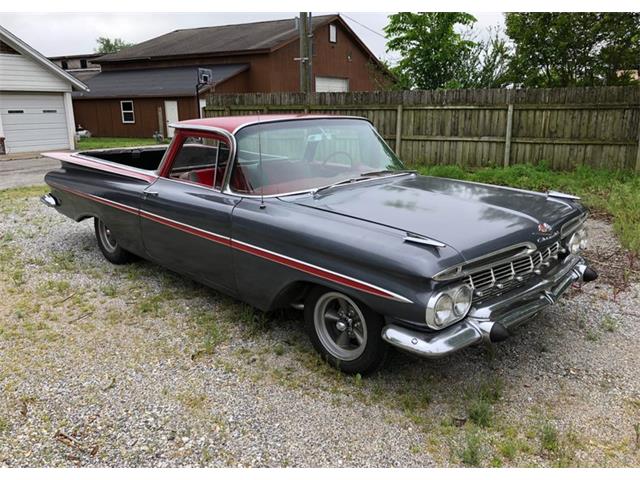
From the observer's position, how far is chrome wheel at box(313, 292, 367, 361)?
132 inches

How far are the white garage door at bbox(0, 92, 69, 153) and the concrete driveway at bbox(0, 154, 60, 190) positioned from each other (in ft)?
4.82

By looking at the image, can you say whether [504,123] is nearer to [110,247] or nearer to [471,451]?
[110,247]

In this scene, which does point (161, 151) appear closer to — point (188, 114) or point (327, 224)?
point (327, 224)

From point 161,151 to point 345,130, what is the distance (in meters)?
2.80

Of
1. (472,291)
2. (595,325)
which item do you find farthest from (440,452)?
(595,325)

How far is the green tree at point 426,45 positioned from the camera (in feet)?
71.3

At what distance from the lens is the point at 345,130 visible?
462 cm

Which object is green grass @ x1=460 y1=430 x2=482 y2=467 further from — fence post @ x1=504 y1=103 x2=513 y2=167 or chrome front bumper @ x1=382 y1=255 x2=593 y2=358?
fence post @ x1=504 y1=103 x2=513 y2=167

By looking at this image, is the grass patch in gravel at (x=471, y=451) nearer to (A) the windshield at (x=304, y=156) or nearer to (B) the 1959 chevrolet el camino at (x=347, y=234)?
(B) the 1959 chevrolet el camino at (x=347, y=234)

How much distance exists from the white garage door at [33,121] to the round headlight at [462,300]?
2055 cm

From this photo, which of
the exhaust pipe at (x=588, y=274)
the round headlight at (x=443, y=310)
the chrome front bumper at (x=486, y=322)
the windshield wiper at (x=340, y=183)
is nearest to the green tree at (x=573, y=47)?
the exhaust pipe at (x=588, y=274)

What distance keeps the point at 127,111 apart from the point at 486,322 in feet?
92.4

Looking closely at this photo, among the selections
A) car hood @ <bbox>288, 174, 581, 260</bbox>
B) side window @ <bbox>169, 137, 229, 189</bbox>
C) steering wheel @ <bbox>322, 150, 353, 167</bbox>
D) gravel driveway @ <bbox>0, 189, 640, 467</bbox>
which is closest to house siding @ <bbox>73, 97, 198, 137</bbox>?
side window @ <bbox>169, 137, 229, 189</bbox>

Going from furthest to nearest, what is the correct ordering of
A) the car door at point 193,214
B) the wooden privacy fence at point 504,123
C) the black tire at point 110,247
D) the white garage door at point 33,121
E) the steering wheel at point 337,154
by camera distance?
the white garage door at point 33,121, the wooden privacy fence at point 504,123, the black tire at point 110,247, the steering wheel at point 337,154, the car door at point 193,214
